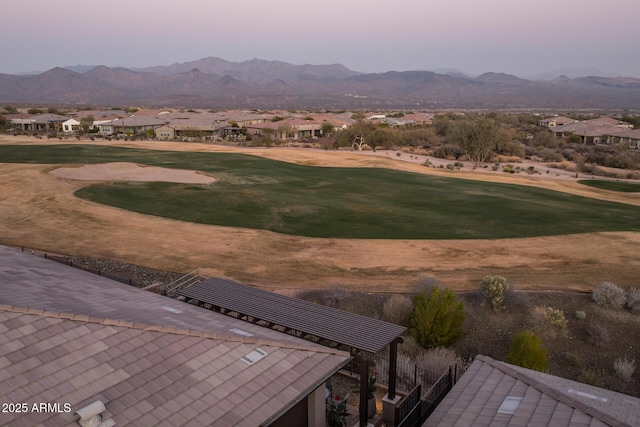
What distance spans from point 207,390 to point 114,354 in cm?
195

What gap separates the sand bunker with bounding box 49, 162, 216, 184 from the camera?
4866 centimetres

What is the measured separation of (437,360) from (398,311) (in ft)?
12.4

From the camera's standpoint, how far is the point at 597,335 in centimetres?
1956

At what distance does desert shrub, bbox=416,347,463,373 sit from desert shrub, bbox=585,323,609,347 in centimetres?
586

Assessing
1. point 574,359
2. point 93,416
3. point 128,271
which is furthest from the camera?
point 128,271

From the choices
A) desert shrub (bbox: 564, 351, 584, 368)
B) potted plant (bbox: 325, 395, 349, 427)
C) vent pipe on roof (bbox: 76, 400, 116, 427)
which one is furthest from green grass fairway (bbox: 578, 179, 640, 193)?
vent pipe on roof (bbox: 76, 400, 116, 427)

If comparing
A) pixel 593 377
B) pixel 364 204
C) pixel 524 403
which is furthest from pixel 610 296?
pixel 364 204

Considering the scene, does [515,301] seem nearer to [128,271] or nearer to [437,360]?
[437,360]

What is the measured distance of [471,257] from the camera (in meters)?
27.7

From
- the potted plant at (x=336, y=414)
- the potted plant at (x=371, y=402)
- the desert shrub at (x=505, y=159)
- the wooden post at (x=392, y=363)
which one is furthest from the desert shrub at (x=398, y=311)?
the desert shrub at (x=505, y=159)

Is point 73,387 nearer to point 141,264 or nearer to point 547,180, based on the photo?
point 141,264

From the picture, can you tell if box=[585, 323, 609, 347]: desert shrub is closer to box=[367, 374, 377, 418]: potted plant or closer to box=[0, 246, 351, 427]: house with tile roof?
box=[367, 374, 377, 418]: potted plant

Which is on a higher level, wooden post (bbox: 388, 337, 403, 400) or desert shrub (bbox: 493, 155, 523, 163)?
wooden post (bbox: 388, 337, 403, 400)

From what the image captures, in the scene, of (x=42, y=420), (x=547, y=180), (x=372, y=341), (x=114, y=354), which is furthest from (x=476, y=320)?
(x=547, y=180)
